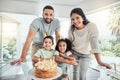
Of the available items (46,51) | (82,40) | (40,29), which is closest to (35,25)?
(40,29)

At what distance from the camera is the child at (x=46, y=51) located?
1.16m

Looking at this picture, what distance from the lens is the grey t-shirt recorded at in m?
1.17

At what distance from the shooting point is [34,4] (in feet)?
4.10

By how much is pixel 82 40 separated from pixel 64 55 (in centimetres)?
15

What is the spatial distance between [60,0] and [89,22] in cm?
24

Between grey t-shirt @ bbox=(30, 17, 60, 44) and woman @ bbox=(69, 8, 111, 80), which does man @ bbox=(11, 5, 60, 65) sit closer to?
grey t-shirt @ bbox=(30, 17, 60, 44)

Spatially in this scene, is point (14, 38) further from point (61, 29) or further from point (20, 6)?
point (61, 29)

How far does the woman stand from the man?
112 millimetres

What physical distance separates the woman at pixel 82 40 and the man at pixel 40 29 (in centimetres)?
11

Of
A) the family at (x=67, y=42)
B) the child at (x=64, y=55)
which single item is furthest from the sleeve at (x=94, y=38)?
the child at (x=64, y=55)

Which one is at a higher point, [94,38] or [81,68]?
[94,38]

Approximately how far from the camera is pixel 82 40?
1.22 metres

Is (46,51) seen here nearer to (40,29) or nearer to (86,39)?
(40,29)

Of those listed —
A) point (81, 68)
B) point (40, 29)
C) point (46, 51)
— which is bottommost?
point (81, 68)
